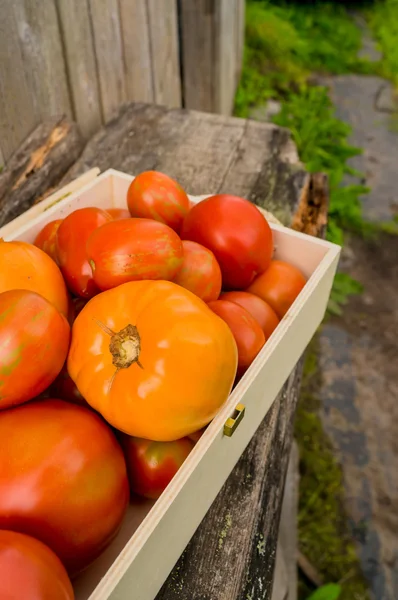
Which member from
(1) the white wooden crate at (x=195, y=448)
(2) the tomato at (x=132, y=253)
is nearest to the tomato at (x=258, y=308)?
(1) the white wooden crate at (x=195, y=448)

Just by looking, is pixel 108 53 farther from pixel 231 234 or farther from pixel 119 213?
pixel 231 234

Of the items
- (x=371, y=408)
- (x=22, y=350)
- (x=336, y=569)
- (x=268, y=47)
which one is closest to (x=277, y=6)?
(x=268, y=47)

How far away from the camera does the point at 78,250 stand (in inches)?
38.0

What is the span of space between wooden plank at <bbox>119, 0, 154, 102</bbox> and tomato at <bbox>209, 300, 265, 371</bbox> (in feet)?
5.38

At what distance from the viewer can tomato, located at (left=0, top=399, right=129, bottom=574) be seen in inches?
27.0

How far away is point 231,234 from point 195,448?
46cm

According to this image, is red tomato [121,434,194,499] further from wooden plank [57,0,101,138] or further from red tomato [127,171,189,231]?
wooden plank [57,0,101,138]

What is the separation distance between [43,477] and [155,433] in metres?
0.16

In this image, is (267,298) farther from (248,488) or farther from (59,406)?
(59,406)

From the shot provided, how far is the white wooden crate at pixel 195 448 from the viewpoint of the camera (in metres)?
0.70

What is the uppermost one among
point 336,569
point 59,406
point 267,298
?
point 59,406

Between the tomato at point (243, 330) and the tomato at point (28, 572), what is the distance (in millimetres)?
445

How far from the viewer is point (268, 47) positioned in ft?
15.8

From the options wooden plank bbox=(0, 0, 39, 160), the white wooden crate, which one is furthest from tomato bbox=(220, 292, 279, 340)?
wooden plank bbox=(0, 0, 39, 160)
